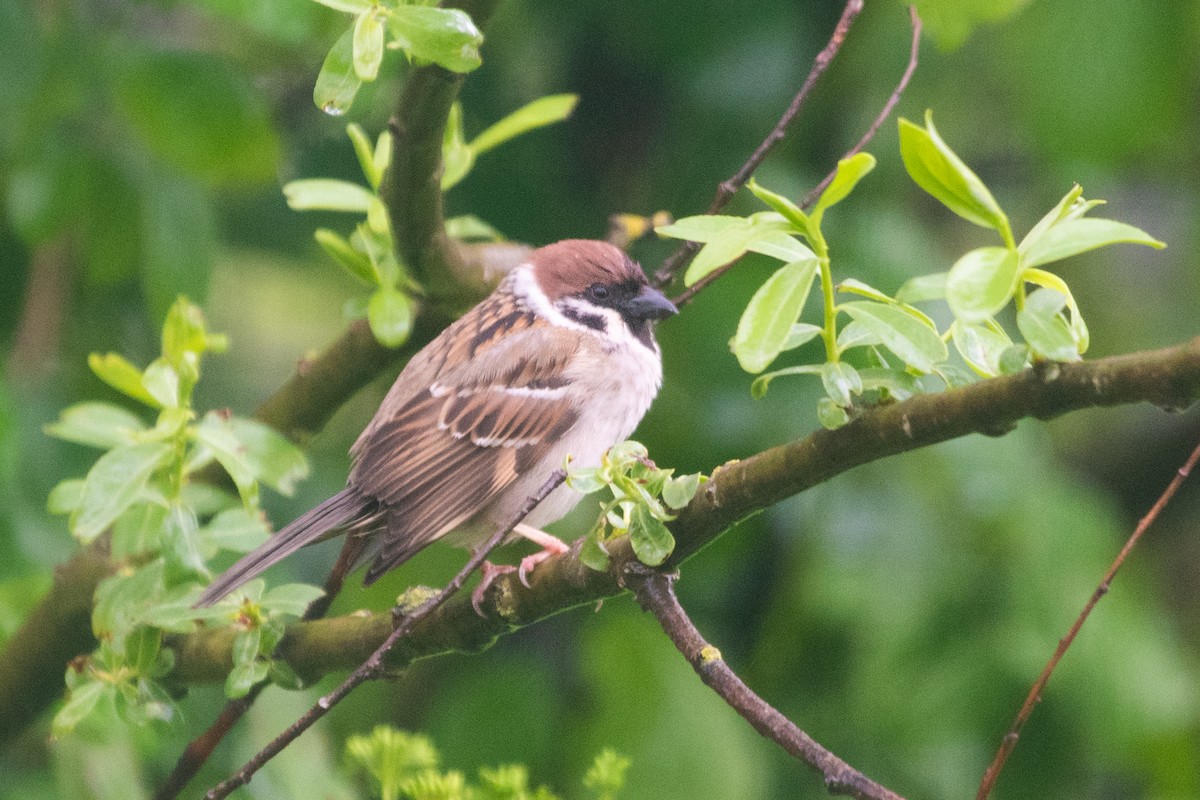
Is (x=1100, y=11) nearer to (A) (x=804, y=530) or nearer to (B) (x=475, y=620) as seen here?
(A) (x=804, y=530)

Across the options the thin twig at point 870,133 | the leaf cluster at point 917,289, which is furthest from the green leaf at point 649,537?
the thin twig at point 870,133

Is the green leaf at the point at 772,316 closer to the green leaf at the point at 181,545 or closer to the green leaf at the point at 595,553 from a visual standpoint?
the green leaf at the point at 595,553

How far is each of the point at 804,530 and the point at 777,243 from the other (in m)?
2.65

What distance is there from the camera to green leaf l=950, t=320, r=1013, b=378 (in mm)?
1568

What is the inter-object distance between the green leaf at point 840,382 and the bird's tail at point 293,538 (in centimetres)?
120

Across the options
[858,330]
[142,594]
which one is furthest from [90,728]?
[858,330]

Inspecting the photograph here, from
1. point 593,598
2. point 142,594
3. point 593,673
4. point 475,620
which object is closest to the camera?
point 593,598

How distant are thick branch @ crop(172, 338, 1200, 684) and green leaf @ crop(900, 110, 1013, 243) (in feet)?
0.55

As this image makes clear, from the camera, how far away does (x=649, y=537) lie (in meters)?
1.73

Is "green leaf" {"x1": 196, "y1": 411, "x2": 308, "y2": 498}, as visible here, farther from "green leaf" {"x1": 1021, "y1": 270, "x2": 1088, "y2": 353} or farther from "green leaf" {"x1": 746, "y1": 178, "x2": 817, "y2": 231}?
"green leaf" {"x1": 1021, "y1": 270, "x2": 1088, "y2": 353}

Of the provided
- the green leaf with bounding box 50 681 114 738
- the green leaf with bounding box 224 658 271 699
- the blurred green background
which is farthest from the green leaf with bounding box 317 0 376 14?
the blurred green background

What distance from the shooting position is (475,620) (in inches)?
84.4

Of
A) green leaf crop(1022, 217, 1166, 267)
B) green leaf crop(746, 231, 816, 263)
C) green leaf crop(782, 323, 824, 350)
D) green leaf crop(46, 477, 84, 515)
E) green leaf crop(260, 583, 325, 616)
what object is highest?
green leaf crop(1022, 217, 1166, 267)

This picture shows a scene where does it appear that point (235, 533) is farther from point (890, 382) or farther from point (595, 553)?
point (890, 382)
